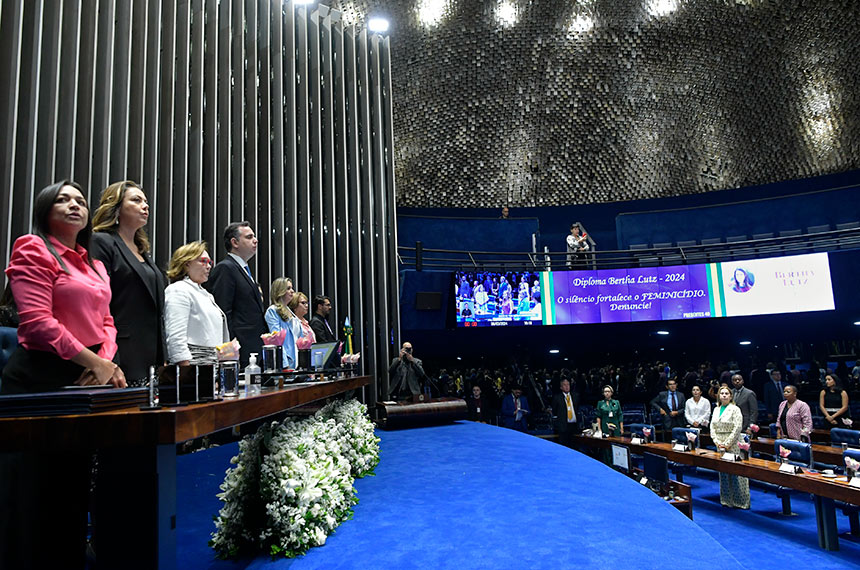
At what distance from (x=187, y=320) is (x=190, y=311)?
0.04m

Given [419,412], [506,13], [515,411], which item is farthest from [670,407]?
[506,13]

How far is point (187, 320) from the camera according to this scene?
2.27 m

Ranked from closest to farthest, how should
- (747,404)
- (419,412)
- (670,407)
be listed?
(419,412) < (747,404) < (670,407)

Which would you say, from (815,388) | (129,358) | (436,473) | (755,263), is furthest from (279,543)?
(815,388)

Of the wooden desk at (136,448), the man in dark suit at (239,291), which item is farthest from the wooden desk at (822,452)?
the wooden desk at (136,448)

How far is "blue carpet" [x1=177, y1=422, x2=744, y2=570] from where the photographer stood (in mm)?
1950

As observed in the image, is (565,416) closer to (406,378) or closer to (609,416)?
(609,416)

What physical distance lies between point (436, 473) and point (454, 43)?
1250 centimetres

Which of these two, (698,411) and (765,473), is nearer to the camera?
(765,473)

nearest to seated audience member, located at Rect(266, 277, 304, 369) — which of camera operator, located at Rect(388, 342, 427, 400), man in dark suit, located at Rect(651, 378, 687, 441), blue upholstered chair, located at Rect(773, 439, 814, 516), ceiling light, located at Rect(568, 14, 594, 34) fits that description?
camera operator, located at Rect(388, 342, 427, 400)

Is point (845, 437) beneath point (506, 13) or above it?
beneath

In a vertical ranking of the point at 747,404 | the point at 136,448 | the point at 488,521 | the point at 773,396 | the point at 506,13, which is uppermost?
the point at 506,13

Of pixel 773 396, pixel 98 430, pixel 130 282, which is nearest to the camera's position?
pixel 98 430

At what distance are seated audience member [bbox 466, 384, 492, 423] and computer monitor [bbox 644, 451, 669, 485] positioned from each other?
16.1ft
